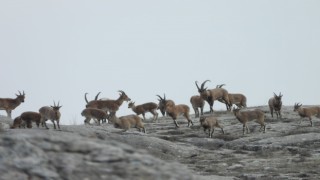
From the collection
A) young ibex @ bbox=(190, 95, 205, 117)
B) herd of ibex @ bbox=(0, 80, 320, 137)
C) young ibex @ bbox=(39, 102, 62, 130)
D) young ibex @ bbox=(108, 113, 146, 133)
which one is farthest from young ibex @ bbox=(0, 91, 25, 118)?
young ibex @ bbox=(190, 95, 205, 117)

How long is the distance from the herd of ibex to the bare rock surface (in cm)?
70

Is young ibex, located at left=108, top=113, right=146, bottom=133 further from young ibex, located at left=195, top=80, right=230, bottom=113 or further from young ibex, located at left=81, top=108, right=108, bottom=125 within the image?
young ibex, located at left=195, top=80, right=230, bottom=113

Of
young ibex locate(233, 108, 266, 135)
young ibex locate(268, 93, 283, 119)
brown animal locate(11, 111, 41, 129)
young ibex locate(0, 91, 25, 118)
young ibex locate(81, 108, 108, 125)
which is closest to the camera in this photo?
brown animal locate(11, 111, 41, 129)

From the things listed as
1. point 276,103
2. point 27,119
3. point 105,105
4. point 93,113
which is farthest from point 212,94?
point 27,119

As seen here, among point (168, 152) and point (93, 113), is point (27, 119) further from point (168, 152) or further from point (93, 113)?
point (168, 152)

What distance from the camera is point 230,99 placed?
39.4 meters

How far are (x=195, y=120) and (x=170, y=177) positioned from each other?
30.0m

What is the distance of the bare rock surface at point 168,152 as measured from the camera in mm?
5035

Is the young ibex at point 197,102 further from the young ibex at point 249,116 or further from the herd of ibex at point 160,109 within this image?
the young ibex at point 249,116

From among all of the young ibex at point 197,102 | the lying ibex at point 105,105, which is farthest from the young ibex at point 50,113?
the young ibex at point 197,102

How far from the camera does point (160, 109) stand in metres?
37.4

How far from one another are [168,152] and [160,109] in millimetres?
14678

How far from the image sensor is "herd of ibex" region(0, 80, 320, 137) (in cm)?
2834

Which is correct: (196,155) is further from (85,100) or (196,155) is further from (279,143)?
(85,100)
